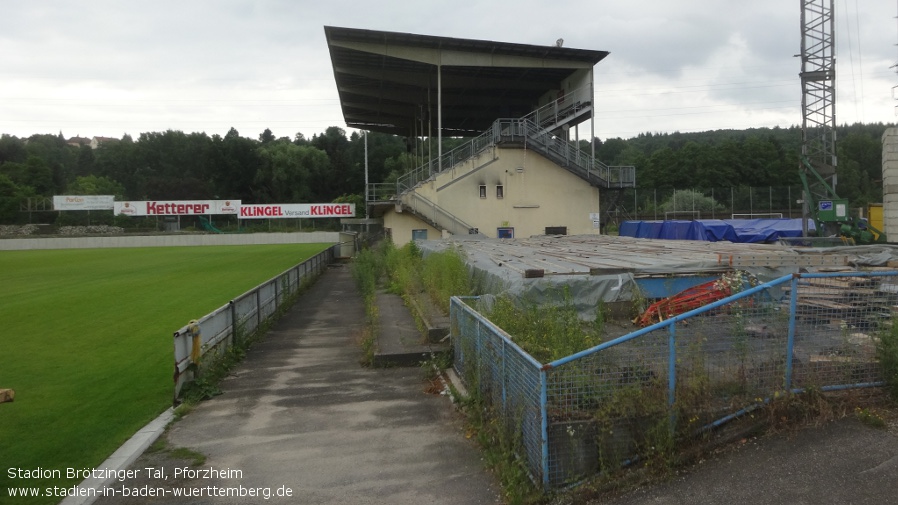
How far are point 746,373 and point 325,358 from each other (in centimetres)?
913

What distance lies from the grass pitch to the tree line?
3443cm

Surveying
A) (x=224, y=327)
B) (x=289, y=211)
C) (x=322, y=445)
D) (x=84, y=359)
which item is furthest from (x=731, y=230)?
(x=289, y=211)

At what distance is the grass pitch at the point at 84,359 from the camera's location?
27.4ft

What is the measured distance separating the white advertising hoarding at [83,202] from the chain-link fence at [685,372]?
90.2 metres

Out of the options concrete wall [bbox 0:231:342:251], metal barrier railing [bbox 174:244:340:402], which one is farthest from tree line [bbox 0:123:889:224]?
metal barrier railing [bbox 174:244:340:402]

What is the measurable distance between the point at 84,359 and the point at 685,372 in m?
12.7

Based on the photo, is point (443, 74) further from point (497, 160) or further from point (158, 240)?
point (158, 240)

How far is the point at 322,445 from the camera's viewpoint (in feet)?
26.1

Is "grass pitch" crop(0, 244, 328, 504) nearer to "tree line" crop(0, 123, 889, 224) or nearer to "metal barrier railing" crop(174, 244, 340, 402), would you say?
"metal barrier railing" crop(174, 244, 340, 402)

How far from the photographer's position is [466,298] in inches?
460

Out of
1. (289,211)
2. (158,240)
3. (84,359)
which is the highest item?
(289,211)

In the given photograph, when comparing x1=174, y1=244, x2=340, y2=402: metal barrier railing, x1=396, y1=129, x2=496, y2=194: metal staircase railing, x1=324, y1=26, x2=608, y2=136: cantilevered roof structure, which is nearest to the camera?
x1=174, y1=244, x2=340, y2=402: metal barrier railing

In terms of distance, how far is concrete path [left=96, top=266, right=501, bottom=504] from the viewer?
6.57 metres

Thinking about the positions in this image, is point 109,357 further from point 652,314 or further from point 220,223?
point 220,223
